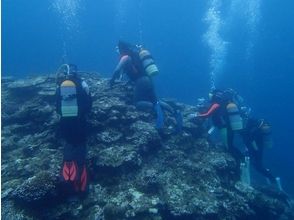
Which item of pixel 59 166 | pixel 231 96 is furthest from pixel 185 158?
pixel 59 166

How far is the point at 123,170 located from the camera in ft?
25.1

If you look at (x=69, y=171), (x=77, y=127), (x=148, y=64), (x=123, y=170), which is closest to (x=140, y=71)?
(x=148, y=64)

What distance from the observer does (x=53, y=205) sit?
6.50m

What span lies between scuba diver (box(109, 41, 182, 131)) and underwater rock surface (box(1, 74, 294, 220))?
0.37 meters

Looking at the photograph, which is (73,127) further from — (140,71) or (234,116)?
(234,116)

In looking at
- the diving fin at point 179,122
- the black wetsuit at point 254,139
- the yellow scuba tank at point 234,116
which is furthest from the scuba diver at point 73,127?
the black wetsuit at point 254,139

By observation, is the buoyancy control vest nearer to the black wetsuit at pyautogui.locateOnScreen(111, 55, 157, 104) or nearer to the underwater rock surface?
the underwater rock surface

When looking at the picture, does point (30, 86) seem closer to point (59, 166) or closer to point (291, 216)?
point (59, 166)

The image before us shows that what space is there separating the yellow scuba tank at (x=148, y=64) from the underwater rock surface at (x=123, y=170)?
50.0 inches

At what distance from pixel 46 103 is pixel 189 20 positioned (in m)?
64.9

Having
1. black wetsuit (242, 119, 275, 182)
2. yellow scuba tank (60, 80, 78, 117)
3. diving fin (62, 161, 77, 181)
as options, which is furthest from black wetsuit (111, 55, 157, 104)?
black wetsuit (242, 119, 275, 182)

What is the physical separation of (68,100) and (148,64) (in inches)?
130

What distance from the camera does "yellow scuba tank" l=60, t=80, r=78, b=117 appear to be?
281 inches

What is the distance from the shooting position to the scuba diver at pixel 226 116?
393 inches
